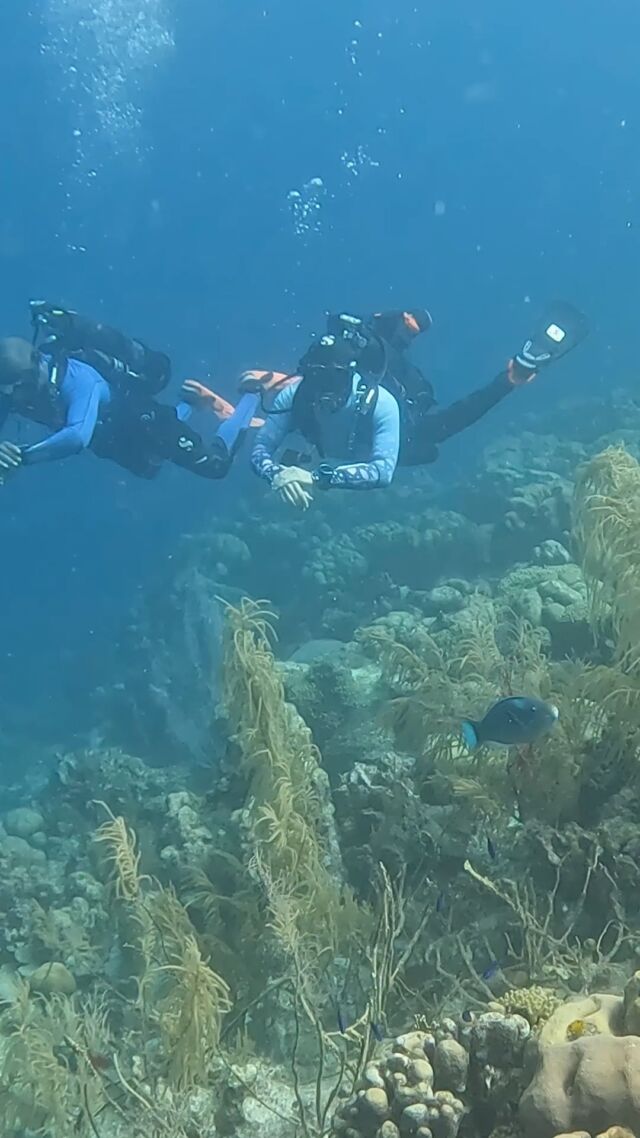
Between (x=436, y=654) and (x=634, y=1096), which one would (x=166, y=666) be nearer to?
(x=436, y=654)

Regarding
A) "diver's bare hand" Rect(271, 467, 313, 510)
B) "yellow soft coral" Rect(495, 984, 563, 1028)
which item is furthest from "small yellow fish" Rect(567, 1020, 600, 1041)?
"diver's bare hand" Rect(271, 467, 313, 510)

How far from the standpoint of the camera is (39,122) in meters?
83.1

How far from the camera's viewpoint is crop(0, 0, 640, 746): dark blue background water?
2486 inches

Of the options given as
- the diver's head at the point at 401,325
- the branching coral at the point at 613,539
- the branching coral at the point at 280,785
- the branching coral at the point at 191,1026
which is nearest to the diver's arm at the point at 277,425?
the diver's head at the point at 401,325

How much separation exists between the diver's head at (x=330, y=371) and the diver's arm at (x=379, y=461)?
37cm

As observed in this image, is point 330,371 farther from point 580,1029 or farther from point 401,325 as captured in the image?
point 580,1029

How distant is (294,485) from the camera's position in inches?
284

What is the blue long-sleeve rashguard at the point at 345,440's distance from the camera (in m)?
7.89

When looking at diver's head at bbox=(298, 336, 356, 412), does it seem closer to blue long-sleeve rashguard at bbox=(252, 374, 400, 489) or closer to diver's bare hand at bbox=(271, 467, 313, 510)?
blue long-sleeve rashguard at bbox=(252, 374, 400, 489)

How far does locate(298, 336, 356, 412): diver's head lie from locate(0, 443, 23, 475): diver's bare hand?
2851mm

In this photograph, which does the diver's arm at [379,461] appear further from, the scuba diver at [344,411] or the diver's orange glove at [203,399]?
the diver's orange glove at [203,399]

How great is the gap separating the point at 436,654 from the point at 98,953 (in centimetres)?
356

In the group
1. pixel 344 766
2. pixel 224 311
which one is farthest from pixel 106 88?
pixel 344 766

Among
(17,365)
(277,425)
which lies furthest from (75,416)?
(277,425)
